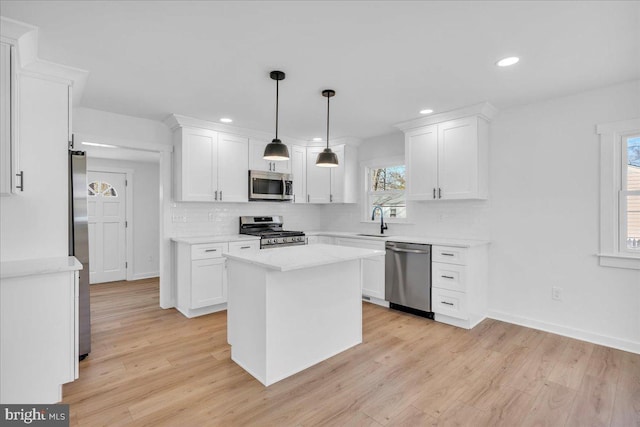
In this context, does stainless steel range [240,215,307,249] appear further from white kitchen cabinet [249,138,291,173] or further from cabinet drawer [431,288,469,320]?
cabinet drawer [431,288,469,320]

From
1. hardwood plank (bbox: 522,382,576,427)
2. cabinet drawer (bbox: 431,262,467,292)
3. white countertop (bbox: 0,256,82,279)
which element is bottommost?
hardwood plank (bbox: 522,382,576,427)

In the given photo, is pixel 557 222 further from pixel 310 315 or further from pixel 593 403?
pixel 310 315

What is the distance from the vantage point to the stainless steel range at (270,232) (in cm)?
451

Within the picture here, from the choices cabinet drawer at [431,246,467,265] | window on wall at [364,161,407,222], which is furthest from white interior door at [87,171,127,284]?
cabinet drawer at [431,246,467,265]

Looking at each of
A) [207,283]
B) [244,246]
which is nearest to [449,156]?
[244,246]

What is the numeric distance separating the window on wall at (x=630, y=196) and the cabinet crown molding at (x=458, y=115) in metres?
1.21

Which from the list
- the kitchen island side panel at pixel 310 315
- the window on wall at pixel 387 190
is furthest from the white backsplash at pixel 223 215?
the kitchen island side panel at pixel 310 315

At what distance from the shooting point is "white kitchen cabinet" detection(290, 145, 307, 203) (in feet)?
17.1

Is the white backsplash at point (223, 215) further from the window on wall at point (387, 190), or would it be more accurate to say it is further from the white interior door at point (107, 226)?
the white interior door at point (107, 226)

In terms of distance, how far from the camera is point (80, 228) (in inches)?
110

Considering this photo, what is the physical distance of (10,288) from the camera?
198cm

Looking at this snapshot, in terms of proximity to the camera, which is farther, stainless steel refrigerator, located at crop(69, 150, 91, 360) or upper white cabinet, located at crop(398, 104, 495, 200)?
upper white cabinet, located at crop(398, 104, 495, 200)

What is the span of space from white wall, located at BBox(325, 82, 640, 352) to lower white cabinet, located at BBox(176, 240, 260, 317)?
120 inches

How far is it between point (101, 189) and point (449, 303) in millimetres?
5940
